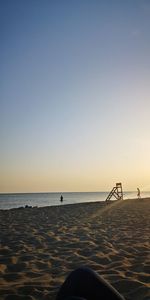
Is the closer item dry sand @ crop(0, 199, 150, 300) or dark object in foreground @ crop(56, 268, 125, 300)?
dark object in foreground @ crop(56, 268, 125, 300)

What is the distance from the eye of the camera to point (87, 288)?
2670 mm

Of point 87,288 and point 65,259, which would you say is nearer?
point 87,288

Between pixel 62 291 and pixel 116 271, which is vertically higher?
pixel 62 291

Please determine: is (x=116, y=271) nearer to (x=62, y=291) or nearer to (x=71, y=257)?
(x=71, y=257)

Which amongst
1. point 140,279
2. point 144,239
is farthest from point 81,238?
point 140,279

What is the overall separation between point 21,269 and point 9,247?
2032 millimetres

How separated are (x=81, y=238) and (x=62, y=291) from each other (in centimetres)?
616

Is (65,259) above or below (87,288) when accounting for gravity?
below

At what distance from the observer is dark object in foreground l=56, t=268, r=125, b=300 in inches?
102

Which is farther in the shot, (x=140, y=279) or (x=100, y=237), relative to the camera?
(x=100, y=237)

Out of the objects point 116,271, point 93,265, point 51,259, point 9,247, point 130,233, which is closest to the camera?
point 116,271

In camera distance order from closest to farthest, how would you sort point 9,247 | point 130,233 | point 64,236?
point 9,247
point 64,236
point 130,233

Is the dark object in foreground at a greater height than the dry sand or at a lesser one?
greater

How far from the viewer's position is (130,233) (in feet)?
32.3
